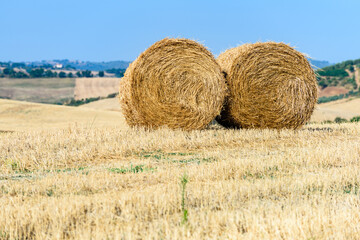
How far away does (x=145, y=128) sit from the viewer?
1094 centimetres

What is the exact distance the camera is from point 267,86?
11.3 m

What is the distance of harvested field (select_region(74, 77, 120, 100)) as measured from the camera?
47.4 meters

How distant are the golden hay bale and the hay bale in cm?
47

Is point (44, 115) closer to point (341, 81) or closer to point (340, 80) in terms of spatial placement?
point (341, 81)

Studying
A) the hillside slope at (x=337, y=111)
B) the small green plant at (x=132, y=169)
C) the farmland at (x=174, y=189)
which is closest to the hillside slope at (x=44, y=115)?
the hillside slope at (x=337, y=111)

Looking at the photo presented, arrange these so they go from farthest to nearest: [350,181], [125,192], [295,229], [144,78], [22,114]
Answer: [22,114]
[144,78]
[350,181]
[125,192]
[295,229]

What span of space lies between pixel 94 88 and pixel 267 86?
4078cm

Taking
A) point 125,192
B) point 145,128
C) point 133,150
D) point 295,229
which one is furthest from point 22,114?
point 295,229

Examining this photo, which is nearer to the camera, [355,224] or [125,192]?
[355,224]

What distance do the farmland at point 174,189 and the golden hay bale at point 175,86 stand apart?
32.7 inches

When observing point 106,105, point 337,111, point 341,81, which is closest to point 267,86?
point 337,111

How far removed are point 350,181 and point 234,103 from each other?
5.37m

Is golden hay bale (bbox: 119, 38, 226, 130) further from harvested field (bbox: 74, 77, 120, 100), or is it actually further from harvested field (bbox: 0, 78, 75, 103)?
harvested field (bbox: 0, 78, 75, 103)

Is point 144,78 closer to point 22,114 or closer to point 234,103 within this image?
point 234,103
